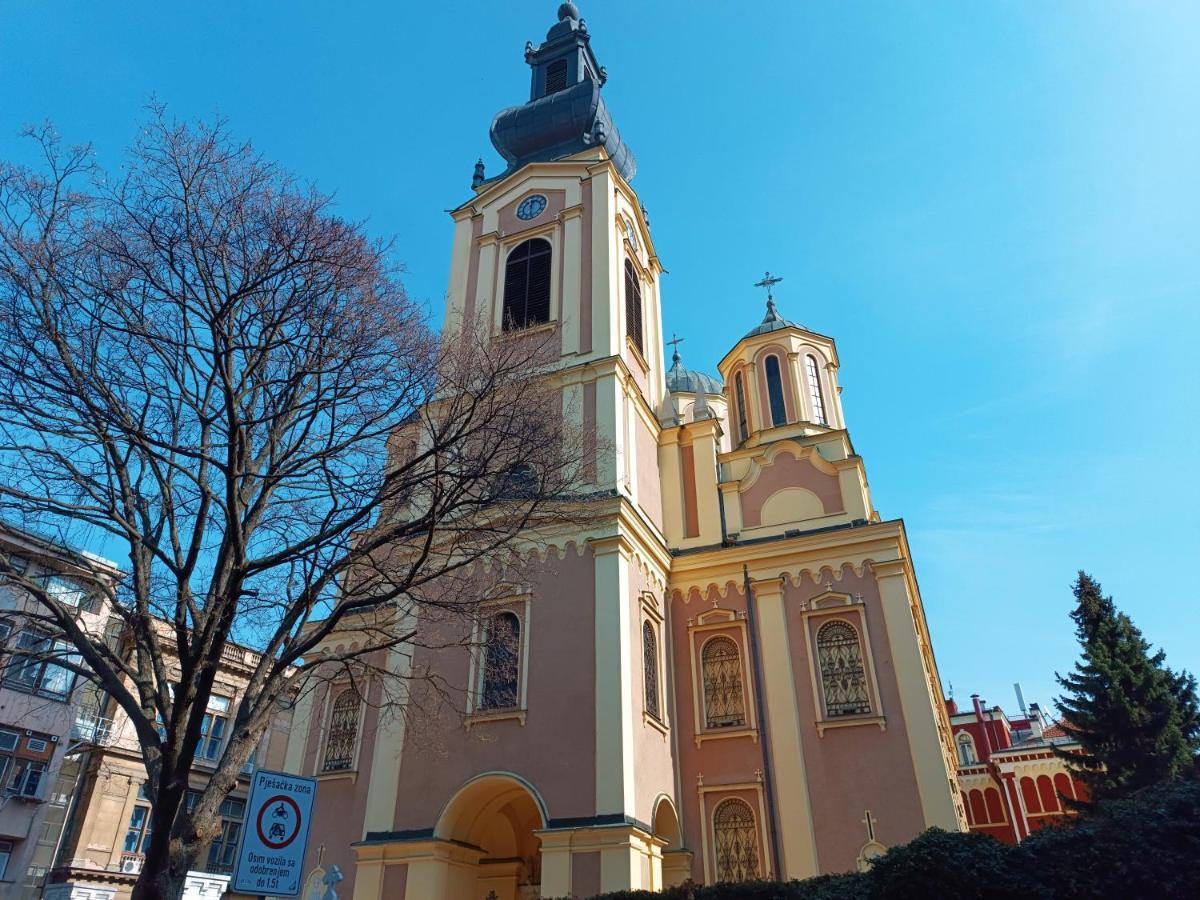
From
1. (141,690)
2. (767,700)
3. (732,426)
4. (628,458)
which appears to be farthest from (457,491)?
(732,426)

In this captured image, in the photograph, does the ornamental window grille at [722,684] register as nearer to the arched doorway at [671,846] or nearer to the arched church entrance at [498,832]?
the arched doorway at [671,846]

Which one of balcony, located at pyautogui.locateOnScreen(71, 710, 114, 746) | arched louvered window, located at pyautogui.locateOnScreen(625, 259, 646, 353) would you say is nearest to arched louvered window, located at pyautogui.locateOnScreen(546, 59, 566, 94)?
arched louvered window, located at pyautogui.locateOnScreen(625, 259, 646, 353)

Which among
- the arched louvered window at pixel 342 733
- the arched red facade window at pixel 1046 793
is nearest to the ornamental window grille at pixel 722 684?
the arched louvered window at pixel 342 733

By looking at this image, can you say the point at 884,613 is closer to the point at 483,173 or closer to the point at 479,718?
the point at 479,718

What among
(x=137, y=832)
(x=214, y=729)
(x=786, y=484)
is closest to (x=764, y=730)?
(x=786, y=484)

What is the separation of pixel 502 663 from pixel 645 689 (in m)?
2.84

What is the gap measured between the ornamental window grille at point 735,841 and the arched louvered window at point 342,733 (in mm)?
7517

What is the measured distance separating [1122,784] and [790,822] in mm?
10959

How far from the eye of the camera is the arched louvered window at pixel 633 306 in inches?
859

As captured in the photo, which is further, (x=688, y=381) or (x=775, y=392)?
(x=688, y=381)

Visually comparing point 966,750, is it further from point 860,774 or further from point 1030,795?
point 860,774

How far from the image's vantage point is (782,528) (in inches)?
765

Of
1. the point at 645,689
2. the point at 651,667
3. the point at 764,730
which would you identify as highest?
the point at 651,667

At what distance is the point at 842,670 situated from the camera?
17.0 meters
